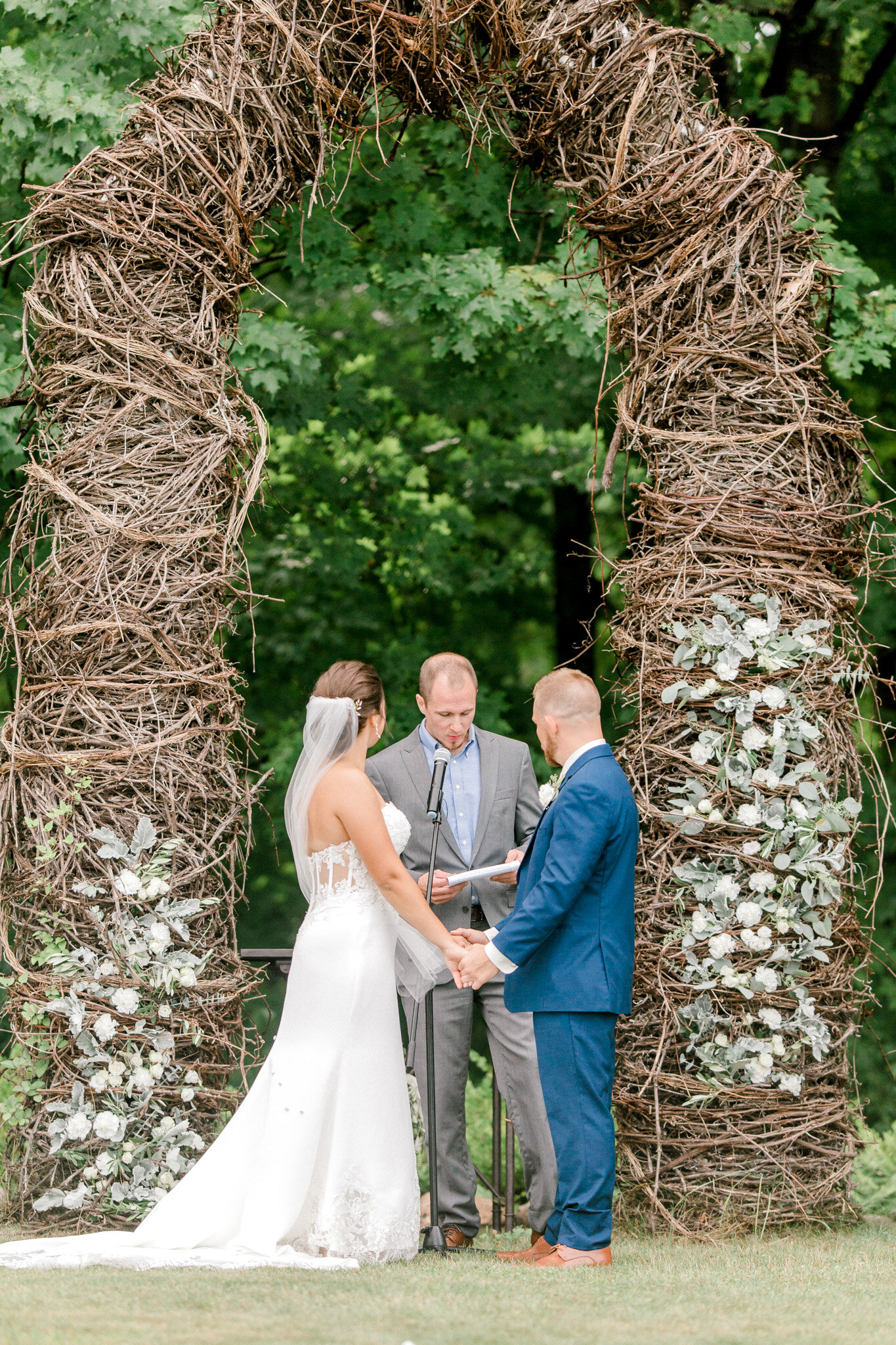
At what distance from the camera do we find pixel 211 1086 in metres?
4.35

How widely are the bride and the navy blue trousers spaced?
15.8 inches

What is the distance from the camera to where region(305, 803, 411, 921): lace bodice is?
13.0 feet

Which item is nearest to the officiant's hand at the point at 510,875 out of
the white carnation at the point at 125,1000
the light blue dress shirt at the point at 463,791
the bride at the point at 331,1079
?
the light blue dress shirt at the point at 463,791

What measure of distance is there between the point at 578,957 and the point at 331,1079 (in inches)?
34.7

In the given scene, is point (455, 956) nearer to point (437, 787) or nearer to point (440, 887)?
point (440, 887)

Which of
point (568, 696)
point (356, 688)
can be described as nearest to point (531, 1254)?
point (568, 696)

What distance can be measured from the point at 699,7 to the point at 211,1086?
6.21 meters

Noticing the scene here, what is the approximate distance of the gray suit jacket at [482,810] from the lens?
4.46 meters

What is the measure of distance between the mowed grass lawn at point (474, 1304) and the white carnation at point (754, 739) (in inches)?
64.9

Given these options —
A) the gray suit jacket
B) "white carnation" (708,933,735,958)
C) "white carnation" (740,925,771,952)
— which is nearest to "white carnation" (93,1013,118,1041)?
the gray suit jacket

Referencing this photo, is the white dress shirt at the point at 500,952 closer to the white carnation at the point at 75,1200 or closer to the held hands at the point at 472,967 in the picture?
the held hands at the point at 472,967

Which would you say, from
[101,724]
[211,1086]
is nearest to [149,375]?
A: [101,724]

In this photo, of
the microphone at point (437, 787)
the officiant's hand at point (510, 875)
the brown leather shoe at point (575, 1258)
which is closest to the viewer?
the brown leather shoe at point (575, 1258)

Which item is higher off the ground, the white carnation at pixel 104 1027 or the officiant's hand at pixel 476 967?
Answer: the officiant's hand at pixel 476 967
